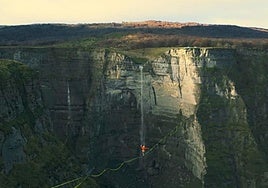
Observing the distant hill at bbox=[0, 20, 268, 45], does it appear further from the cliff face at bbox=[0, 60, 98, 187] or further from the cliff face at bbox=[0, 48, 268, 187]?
the cliff face at bbox=[0, 60, 98, 187]

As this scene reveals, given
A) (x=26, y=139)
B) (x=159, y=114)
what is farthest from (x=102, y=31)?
(x=26, y=139)

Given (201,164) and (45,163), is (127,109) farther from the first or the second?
(45,163)

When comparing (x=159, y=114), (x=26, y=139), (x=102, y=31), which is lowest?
(x=159, y=114)

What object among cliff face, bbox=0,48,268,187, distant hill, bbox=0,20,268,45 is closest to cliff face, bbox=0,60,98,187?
cliff face, bbox=0,48,268,187

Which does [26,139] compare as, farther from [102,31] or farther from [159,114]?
[102,31]

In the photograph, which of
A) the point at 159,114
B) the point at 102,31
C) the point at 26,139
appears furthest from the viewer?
the point at 102,31
